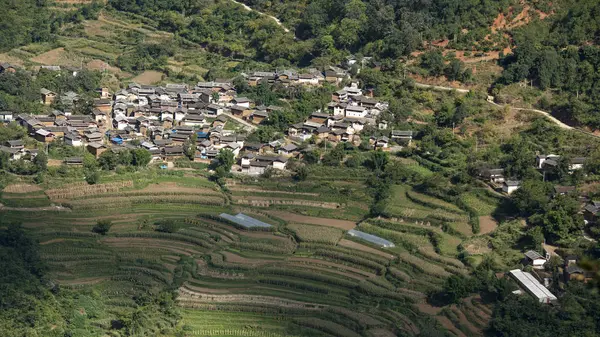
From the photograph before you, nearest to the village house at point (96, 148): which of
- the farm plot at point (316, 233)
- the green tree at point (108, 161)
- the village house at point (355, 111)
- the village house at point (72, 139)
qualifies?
the village house at point (72, 139)

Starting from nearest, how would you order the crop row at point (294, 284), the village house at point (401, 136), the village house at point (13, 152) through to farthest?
the crop row at point (294, 284)
the village house at point (13, 152)
the village house at point (401, 136)

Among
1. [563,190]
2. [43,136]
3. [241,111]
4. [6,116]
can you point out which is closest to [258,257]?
[563,190]

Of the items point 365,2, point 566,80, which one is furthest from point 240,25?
point 566,80

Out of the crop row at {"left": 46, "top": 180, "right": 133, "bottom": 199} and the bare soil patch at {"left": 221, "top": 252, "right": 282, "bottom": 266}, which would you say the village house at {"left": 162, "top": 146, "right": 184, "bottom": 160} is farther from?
the bare soil patch at {"left": 221, "top": 252, "right": 282, "bottom": 266}

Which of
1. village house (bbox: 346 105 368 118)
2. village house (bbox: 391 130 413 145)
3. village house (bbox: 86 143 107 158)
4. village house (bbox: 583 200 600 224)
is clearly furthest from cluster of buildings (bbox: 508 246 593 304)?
village house (bbox: 86 143 107 158)

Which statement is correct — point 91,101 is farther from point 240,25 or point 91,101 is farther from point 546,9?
point 546,9

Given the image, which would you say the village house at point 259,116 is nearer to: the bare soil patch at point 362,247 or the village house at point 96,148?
the village house at point 96,148
